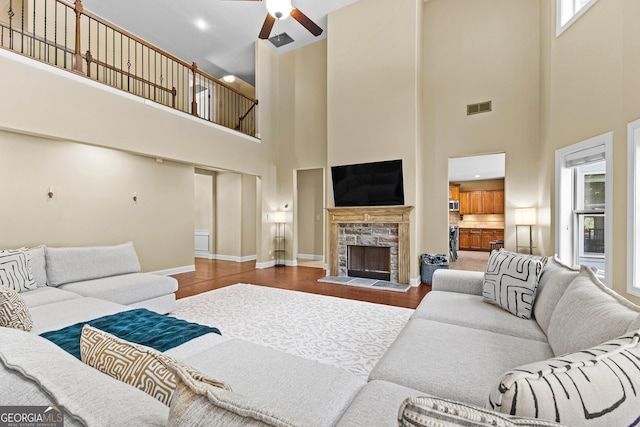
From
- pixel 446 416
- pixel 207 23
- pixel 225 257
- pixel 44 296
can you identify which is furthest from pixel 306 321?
pixel 207 23

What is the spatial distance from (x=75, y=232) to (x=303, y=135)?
481cm

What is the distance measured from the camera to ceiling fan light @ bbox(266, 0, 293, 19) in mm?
3713

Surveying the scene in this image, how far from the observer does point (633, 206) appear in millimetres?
2814

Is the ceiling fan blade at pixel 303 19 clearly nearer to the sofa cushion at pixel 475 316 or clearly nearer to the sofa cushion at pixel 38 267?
the sofa cushion at pixel 475 316

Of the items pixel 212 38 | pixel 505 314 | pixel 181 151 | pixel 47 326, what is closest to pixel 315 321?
pixel 505 314

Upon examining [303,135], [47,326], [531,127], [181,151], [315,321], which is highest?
[303,135]

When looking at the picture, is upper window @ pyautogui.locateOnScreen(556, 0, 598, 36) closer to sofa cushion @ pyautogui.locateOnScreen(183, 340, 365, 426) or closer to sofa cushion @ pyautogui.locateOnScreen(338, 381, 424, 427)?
sofa cushion @ pyautogui.locateOnScreen(338, 381, 424, 427)

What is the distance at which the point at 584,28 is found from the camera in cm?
352

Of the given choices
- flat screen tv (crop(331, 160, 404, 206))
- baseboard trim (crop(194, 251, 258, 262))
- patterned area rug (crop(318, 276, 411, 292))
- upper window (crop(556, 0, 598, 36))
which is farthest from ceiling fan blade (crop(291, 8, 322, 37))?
baseboard trim (crop(194, 251, 258, 262))

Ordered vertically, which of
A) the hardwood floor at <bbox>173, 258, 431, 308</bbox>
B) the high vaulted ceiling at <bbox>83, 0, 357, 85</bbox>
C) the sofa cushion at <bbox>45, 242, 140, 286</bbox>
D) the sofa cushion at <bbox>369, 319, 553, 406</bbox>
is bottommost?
the hardwood floor at <bbox>173, 258, 431, 308</bbox>

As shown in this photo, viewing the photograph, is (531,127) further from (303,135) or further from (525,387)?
(525,387)

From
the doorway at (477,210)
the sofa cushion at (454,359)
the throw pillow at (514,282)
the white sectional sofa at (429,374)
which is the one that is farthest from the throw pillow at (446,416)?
the doorway at (477,210)

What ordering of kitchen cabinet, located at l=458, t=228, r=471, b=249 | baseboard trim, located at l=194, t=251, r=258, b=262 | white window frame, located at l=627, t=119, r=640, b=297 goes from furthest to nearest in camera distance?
kitchen cabinet, located at l=458, t=228, r=471, b=249
baseboard trim, located at l=194, t=251, r=258, b=262
white window frame, located at l=627, t=119, r=640, b=297

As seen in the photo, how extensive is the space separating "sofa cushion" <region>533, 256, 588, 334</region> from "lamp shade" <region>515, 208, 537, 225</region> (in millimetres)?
3178
